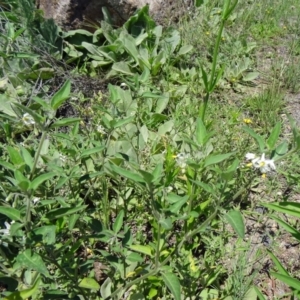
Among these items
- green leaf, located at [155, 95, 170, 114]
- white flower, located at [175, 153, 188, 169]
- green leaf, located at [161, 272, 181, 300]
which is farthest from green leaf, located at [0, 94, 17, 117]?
green leaf, located at [161, 272, 181, 300]

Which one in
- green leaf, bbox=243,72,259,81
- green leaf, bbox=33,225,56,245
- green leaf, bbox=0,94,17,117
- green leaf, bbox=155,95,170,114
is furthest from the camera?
green leaf, bbox=243,72,259,81

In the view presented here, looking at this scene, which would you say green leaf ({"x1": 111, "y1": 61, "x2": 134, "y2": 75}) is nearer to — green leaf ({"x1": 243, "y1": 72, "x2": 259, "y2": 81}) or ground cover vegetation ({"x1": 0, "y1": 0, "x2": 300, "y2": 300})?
ground cover vegetation ({"x1": 0, "y1": 0, "x2": 300, "y2": 300})

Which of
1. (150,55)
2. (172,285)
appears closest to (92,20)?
(150,55)

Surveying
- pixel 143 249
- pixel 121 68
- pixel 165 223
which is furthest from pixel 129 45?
pixel 165 223

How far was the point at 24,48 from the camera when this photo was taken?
3.25m

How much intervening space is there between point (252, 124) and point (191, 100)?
0.47 m

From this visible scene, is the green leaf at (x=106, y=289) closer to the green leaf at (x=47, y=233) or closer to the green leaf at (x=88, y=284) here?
the green leaf at (x=88, y=284)

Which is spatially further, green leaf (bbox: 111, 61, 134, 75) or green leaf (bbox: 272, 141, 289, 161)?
green leaf (bbox: 111, 61, 134, 75)

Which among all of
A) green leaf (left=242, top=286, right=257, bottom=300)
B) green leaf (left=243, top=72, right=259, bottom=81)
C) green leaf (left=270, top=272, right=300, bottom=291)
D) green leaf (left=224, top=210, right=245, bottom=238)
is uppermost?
green leaf (left=224, top=210, right=245, bottom=238)

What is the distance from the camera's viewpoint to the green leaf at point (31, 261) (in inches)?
52.7

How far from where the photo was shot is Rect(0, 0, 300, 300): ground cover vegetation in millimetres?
1613

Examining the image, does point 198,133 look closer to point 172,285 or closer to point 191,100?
point 172,285

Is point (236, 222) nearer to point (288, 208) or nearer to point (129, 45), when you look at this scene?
point (288, 208)

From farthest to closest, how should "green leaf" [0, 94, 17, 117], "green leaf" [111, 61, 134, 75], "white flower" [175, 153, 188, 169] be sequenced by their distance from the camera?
"green leaf" [111, 61, 134, 75] → "green leaf" [0, 94, 17, 117] → "white flower" [175, 153, 188, 169]
